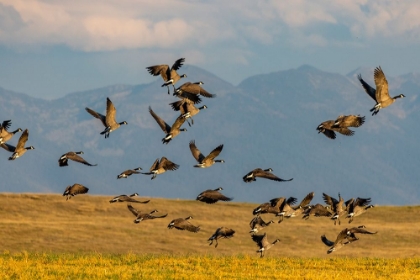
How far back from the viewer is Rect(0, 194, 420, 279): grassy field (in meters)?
26.5

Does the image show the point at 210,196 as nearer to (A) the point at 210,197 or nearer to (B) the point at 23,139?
(A) the point at 210,197

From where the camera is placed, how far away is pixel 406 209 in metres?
59.0

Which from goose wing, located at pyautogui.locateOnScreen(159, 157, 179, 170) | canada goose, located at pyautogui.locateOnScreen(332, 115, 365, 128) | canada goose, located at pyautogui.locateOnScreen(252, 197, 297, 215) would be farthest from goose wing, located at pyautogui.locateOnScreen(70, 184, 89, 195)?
canada goose, located at pyautogui.locateOnScreen(332, 115, 365, 128)

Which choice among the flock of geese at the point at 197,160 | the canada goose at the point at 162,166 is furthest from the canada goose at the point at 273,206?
the canada goose at the point at 162,166

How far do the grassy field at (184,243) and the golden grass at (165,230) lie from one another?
0.18 ft

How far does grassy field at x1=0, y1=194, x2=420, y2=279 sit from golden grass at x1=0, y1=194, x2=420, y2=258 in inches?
2.2

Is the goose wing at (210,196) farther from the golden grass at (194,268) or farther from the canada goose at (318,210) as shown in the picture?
the canada goose at (318,210)

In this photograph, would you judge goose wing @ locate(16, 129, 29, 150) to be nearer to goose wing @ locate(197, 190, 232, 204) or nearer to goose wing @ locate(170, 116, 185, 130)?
goose wing @ locate(170, 116, 185, 130)

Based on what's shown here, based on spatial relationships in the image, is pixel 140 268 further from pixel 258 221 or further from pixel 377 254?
pixel 377 254

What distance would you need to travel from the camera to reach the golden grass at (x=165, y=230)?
45.0 metres

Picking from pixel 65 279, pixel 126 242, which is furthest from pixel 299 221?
pixel 65 279

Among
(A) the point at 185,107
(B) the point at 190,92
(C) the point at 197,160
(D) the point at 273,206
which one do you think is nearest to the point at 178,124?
(A) the point at 185,107

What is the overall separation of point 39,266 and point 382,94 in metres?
11.1

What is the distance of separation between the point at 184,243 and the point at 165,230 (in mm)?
2765
